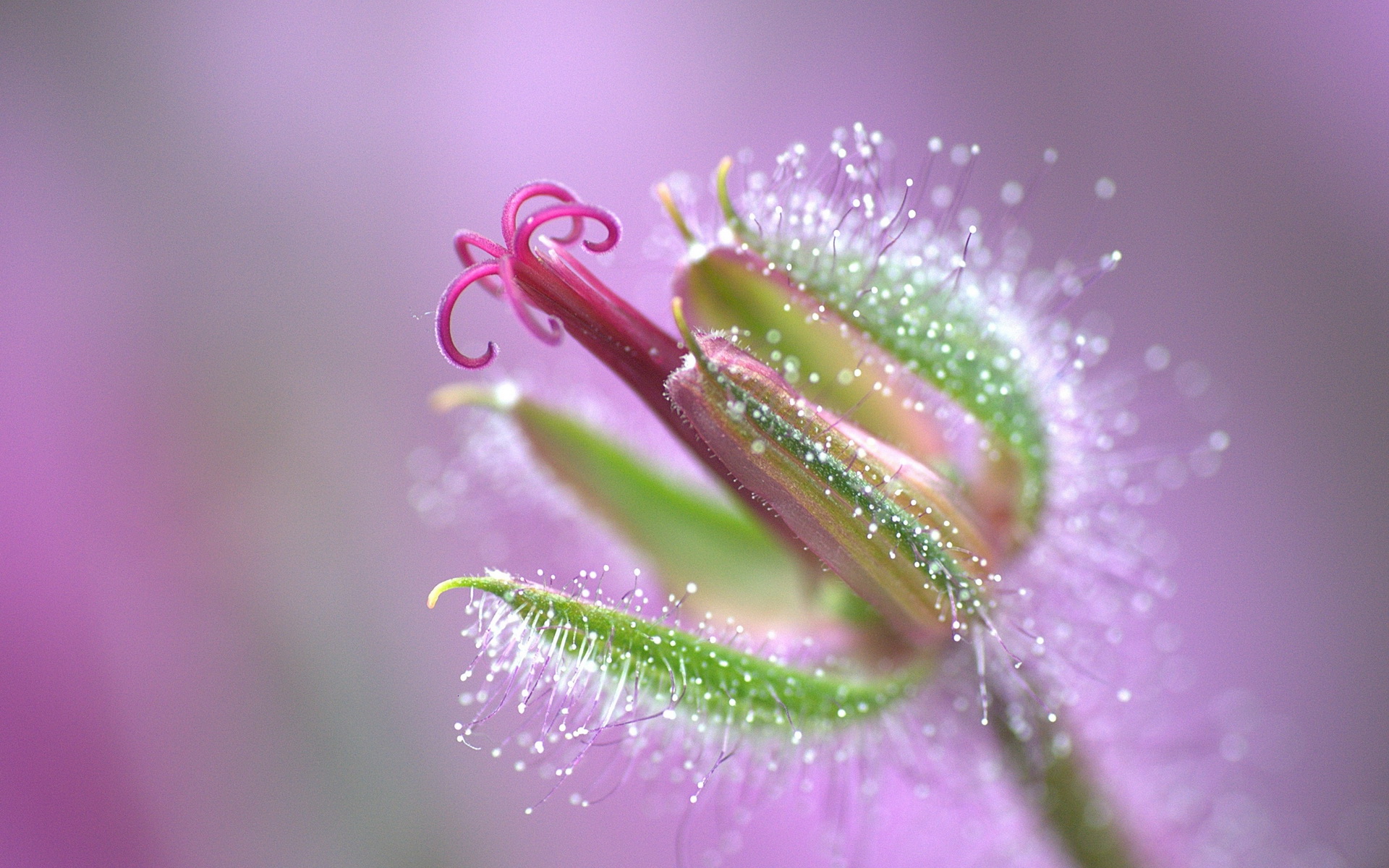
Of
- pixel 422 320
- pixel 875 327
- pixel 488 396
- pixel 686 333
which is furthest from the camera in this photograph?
pixel 422 320

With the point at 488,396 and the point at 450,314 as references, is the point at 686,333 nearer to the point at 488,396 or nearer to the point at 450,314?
the point at 450,314

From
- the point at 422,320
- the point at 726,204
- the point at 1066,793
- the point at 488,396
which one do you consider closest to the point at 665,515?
Result: the point at 488,396

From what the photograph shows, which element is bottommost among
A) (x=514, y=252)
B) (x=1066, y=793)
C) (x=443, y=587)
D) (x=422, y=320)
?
(x=1066, y=793)

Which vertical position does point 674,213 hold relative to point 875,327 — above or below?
above

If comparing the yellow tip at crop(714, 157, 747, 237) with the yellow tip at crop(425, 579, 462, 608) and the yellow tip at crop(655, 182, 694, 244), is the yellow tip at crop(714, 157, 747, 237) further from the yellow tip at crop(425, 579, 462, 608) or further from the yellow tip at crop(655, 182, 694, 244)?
the yellow tip at crop(425, 579, 462, 608)

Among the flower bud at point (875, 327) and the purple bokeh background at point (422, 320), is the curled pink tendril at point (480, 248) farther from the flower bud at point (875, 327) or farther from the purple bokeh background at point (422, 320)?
the purple bokeh background at point (422, 320)

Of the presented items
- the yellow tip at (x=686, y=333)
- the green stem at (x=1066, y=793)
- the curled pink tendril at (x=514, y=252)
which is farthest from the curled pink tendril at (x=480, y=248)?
the green stem at (x=1066, y=793)

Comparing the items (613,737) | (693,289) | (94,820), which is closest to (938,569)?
(693,289)

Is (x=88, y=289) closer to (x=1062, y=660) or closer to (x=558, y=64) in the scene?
(x=558, y=64)
